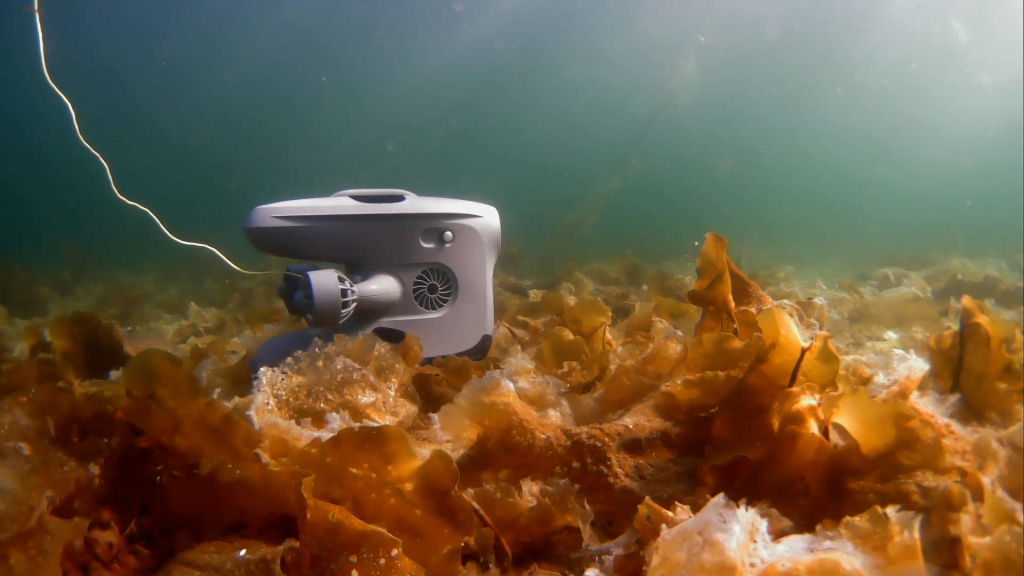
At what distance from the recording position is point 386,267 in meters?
1.65

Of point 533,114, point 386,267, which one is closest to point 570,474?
point 386,267

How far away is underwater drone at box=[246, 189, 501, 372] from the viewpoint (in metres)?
1.44

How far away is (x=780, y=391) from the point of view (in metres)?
0.79

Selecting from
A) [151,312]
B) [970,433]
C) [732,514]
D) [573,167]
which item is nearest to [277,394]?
[732,514]

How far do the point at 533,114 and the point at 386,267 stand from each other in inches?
1666

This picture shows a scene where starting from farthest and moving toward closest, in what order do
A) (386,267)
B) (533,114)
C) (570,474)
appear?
(533,114) < (386,267) < (570,474)

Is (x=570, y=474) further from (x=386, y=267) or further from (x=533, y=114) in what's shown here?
(x=533, y=114)

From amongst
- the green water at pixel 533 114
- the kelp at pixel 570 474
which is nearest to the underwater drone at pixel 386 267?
the kelp at pixel 570 474

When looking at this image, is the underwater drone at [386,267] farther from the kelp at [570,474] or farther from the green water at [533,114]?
the green water at [533,114]

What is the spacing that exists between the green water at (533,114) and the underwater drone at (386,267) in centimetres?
2331

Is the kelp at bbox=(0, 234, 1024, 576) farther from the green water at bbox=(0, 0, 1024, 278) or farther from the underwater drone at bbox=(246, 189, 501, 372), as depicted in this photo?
the green water at bbox=(0, 0, 1024, 278)

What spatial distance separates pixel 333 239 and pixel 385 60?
40078 millimetres

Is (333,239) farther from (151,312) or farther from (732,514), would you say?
(151,312)

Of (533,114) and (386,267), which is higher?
(386,267)
